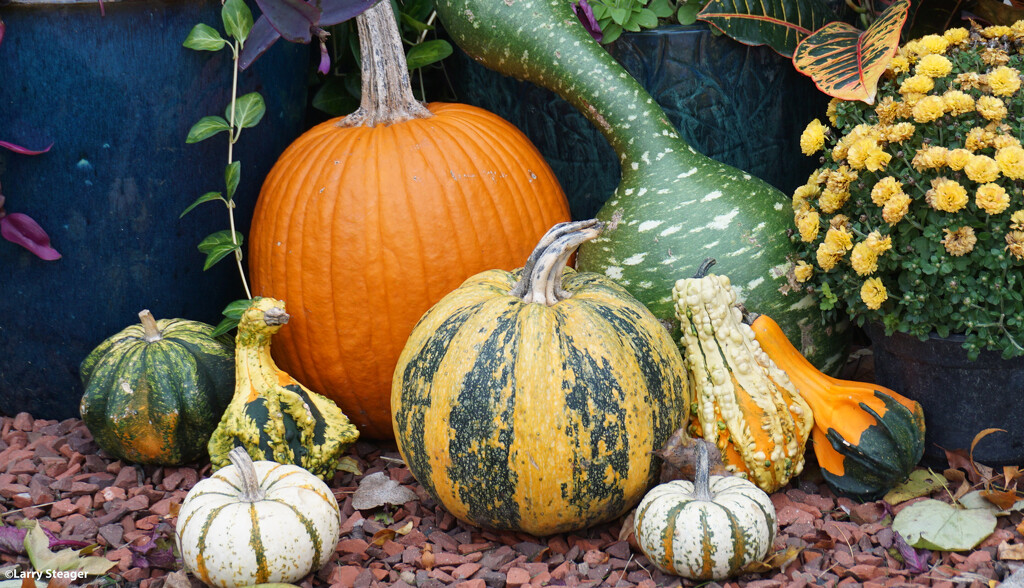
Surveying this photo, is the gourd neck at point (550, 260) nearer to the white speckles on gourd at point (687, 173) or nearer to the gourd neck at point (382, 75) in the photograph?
the white speckles on gourd at point (687, 173)

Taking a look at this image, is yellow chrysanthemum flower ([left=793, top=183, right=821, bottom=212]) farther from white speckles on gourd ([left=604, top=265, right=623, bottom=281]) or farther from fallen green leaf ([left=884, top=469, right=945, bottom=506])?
fallen green leaf ([left=884, top=469, right=945, bottom=506])

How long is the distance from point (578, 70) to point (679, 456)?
1150 mm

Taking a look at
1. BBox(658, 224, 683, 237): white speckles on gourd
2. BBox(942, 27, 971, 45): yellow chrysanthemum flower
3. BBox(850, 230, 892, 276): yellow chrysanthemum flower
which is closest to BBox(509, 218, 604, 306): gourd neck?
BBox(658, 224, 683, 237): white speckles on gourd

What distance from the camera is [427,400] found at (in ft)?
6.64

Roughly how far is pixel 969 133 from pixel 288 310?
177 centimetres

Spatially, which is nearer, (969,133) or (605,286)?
(969,133)

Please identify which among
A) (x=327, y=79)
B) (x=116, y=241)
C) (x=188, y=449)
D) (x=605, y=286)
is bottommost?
(x=188, y=449)

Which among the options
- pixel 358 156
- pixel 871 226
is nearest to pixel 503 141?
pixel 358 156

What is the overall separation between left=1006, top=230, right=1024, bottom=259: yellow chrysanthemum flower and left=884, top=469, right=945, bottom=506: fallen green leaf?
0.59 metres

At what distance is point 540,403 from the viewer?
193 cm

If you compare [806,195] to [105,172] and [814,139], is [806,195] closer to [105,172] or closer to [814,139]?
[814,139]

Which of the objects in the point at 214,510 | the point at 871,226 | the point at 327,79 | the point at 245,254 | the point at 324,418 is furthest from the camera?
the point at 327,79

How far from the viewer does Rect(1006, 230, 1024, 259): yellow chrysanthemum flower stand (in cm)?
194

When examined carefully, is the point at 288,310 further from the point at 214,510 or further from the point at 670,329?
the point at 670,329
